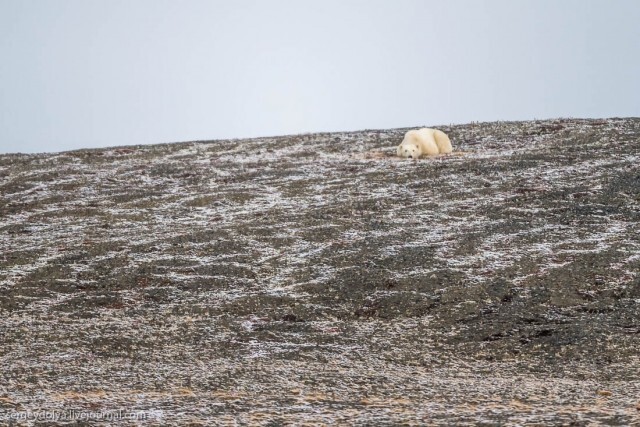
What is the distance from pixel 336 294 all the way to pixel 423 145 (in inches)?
785

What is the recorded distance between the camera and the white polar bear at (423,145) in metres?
36.0

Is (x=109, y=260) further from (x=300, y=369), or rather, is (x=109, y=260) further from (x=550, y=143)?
(x=550, y=143)

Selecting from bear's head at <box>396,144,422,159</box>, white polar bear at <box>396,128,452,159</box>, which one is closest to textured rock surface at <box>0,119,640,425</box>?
bear's head at <box>396,144,422,159</box>

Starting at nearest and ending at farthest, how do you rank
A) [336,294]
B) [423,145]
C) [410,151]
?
[336,294], [410,151], [423,145]

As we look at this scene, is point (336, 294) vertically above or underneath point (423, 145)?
underneath

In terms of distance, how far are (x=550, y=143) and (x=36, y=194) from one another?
2373 centimetres

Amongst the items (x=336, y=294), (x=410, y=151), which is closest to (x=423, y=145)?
(x=410, y=151)

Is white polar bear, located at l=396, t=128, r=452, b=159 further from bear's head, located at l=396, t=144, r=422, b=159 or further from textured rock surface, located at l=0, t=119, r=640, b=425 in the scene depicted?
textured rock surface, located at l=0, t=119, r=640, b=425

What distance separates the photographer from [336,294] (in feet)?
58.1

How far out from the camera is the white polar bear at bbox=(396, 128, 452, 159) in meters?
36.0

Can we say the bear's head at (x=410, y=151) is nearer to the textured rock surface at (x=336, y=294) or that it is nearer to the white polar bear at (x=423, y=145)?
the white polar bear at (x=423, y=145)

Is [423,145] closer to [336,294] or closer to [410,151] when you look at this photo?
[410,151]

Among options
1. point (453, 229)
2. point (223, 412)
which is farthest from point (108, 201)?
point (223, 412)

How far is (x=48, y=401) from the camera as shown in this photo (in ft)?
36.7
